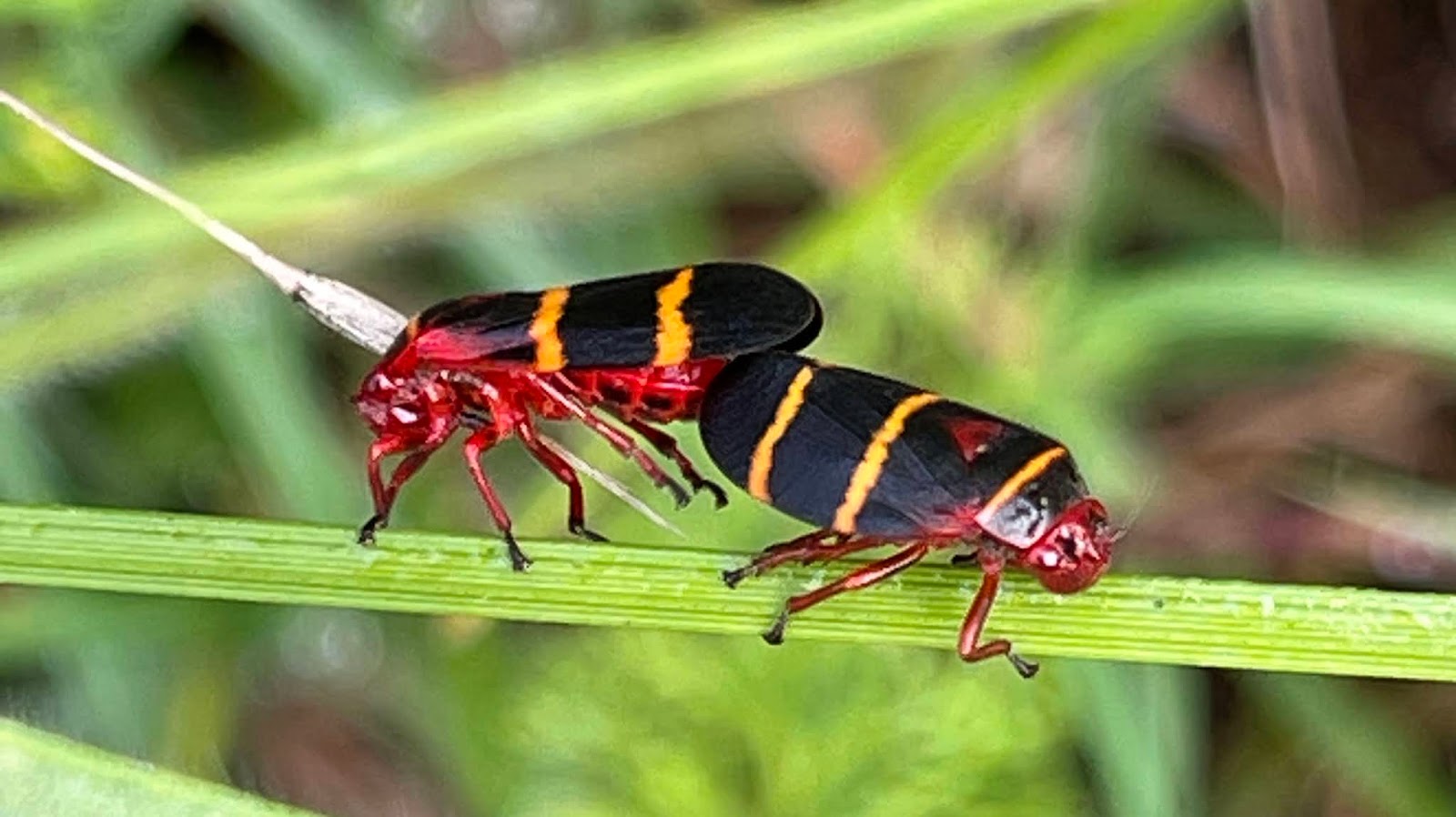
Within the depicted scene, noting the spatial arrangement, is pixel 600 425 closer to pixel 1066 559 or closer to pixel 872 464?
pixel 872 464

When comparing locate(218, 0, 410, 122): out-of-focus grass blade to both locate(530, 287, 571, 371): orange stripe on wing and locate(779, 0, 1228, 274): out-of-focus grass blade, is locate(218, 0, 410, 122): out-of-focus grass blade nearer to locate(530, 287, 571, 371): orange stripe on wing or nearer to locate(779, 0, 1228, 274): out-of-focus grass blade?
locate(779, 0, 1228, 274): out-of-focus grass blade

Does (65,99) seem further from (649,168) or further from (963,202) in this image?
(963,202)

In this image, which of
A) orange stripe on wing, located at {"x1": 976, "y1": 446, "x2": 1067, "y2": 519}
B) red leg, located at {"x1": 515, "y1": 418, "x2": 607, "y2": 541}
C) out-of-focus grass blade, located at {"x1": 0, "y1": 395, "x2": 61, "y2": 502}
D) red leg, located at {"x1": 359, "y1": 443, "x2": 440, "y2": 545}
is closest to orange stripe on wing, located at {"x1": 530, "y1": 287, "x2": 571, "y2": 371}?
red leg, located at {"x1": 515, "y1": 418, "x2": 607, "y2": 541}

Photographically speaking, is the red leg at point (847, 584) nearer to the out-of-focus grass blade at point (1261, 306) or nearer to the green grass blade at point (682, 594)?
the green grass blade at point (682, 594)

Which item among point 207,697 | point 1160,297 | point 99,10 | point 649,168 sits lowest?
point 207,697

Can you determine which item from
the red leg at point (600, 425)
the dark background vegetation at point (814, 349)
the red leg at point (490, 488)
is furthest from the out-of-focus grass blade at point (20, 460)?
the red leg at point (600, 425)

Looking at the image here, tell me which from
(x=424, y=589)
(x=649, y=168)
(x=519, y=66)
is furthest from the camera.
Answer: (x=519, y=66)

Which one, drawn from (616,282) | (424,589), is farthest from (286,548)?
(616,282)
